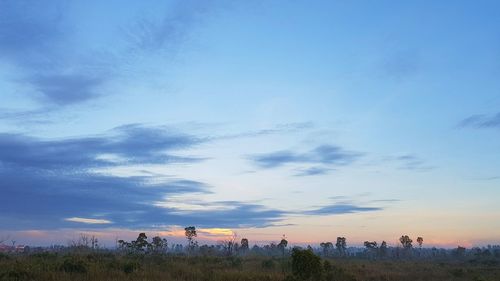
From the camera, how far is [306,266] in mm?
22375

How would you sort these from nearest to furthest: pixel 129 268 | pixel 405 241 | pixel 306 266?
pixel 306 266
pixel 129 268
pixel 405 241

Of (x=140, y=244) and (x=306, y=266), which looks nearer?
(x=306, y=266)

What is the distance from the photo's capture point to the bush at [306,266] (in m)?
22.3

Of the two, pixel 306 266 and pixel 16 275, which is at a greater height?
pixel 16 275

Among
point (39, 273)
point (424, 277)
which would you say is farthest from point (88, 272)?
point (424, 277)

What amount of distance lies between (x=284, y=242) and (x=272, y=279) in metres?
85.7

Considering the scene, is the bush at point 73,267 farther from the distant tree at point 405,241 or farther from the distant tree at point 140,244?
the distant tree at point 405,241

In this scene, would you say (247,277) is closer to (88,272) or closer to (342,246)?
(88,272)

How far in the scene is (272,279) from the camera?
86.8 ft

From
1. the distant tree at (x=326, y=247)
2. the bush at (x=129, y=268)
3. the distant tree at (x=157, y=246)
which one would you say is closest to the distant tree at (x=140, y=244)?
the distant tree at (x=157, y=246)

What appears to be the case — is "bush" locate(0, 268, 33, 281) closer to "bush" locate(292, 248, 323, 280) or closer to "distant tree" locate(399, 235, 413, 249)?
"bush" locate(292, 248, 323, 280)

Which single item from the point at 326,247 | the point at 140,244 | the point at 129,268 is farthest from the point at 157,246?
the point at 326,247

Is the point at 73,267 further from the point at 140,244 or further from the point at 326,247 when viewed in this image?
the point at 326,247

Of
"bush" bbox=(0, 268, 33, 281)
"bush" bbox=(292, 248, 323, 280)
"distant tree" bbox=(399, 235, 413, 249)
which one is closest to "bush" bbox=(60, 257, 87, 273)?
"bush" bbox=(0, 268, 33, 281)
